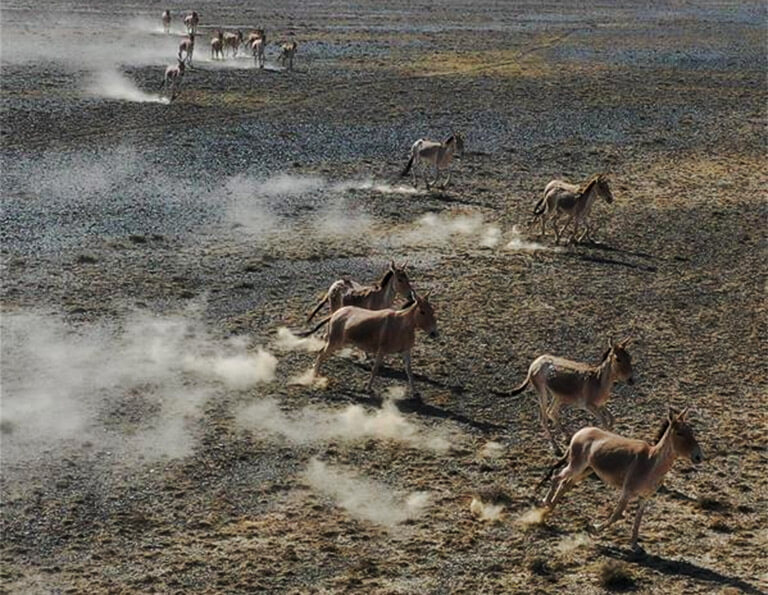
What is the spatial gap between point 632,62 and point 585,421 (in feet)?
129

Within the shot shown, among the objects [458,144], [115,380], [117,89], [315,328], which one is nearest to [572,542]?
[315,328]

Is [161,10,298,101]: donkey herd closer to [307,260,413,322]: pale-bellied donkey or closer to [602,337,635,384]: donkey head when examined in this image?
[307,260,413,322]: pale-bellied donkey

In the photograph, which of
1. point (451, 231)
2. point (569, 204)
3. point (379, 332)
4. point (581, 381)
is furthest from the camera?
point (451, 231)

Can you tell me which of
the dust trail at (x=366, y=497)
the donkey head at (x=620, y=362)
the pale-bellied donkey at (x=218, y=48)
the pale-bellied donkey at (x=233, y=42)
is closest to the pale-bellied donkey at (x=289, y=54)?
the pale-bellied donkey at (x=218, y=48)

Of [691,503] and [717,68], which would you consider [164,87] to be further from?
[691,503]

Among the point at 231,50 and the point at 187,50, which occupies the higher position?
the point at 187,50

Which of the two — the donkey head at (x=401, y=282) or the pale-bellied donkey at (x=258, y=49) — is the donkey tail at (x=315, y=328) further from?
the pale-bellied donkey at (x=258, y=49)

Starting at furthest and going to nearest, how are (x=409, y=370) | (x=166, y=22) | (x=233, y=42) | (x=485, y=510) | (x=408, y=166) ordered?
(x=166, y=22) → (x=233, y=42) → (x=408, y=166) → (x=409, y=370) → (x=485, y=510)

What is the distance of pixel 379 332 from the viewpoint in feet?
59.6

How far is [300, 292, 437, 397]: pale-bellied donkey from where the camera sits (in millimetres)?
18156

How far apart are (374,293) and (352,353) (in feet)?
3.10

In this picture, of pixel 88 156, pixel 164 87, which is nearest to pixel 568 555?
pixel 88 156

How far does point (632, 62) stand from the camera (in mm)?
54312

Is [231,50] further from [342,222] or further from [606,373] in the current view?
[606,373]
